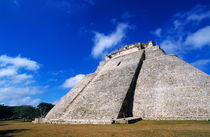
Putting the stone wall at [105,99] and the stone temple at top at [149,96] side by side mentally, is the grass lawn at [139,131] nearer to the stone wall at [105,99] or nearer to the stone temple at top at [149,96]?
the stone temple at top at [149,96]

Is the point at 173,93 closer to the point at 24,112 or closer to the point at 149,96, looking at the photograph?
the point at 149,96

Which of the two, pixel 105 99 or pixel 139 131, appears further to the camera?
pixel 105 99

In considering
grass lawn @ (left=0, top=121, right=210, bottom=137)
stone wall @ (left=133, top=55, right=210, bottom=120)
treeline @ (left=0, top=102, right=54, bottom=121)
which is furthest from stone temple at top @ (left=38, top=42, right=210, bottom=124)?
treeline @ (left=0, top=102, right=54, bottom=121)

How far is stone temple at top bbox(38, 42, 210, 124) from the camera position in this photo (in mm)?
11184

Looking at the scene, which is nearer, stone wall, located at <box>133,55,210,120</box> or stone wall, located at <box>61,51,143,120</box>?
stone wall, located at <box>133,55,210,120</box>

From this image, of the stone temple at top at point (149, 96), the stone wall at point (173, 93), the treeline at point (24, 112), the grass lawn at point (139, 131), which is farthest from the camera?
the treeline at point (24, 112)

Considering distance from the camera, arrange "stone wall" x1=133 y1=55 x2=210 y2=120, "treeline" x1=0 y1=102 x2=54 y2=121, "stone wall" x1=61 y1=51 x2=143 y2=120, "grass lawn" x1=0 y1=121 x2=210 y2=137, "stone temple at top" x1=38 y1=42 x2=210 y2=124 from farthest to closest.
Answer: "treeline" x1=0 y1=102 x2=54 y2=121 → "stone wall" x1=61 y1=51 x2=143 y2=120 → "stone temple at top" x1=38 y1=42 x2=210 y2=124 → "stone wall" x1=133 y1=55 x2=210 y2=120 → "grass lawn" x1=0 y1=121 x2=210 y2=137

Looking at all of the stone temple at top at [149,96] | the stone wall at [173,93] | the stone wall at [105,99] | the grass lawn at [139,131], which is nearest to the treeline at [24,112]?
the stone wall at [105,99]

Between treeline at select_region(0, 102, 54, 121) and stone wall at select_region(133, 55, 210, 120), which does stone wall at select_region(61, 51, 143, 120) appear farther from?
treeline at select_region(0, 102, 54, 121)

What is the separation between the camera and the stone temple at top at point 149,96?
11.2 metres

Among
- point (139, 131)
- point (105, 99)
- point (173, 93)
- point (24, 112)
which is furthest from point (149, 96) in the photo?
point (24, 112)

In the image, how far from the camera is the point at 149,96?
43.4 feet

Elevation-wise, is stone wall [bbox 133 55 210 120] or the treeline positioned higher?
stone wall [bbox 133 55 210 120]

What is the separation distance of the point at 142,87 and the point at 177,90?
11.1 feet
